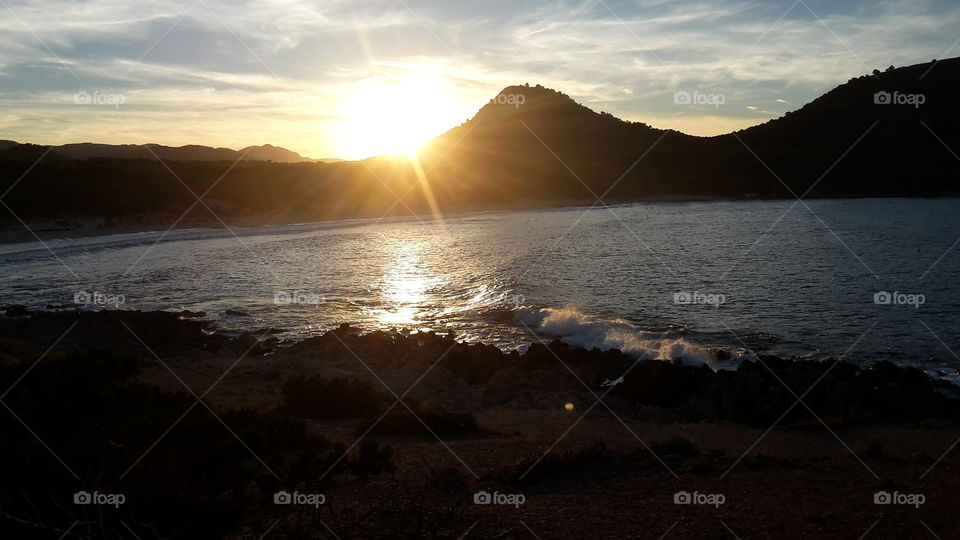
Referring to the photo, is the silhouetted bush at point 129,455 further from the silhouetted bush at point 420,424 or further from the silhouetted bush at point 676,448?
the silhouetted bush at point 676,448

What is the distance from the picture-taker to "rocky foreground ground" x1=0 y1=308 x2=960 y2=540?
5305 millimetres

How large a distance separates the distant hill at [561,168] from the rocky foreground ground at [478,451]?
44.2 m

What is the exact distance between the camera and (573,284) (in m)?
24.0

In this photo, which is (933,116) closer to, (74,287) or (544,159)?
(544,159)

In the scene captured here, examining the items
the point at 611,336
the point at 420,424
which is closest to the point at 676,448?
the point at 420,424

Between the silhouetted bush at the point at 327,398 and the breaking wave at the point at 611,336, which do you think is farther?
the breaking wave at the point at 611,336

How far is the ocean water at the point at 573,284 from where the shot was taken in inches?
640

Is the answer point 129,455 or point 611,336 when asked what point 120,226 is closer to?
point 611,336

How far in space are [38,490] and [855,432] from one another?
9278mm

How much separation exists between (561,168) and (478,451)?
8912 cm

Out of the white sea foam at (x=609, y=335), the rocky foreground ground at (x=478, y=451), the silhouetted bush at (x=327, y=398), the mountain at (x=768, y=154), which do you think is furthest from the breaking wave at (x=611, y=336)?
the mountain at (x=768, y=154)

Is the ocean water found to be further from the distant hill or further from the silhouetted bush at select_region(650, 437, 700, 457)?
the distant hill

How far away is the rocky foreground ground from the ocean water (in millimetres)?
3568

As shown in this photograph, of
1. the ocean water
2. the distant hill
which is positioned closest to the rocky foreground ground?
the ocean water
